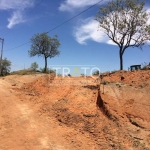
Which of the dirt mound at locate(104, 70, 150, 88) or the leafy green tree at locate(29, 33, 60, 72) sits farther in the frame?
the leafy green tree at locate(29, 33, 60, 72)

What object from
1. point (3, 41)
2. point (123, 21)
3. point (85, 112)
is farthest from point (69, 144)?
point (3, 41)

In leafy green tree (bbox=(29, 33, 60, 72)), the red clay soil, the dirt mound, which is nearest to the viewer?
the red clay soil

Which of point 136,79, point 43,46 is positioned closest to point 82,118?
point 136,79

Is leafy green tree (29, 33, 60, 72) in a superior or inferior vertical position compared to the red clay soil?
superior

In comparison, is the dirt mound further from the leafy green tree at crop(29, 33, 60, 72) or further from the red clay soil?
the leafy green tree at crop(29, 33, 60, 72)

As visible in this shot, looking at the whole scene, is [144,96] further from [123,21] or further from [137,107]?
[123,21]

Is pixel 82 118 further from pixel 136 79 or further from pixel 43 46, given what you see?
pixel 43 46

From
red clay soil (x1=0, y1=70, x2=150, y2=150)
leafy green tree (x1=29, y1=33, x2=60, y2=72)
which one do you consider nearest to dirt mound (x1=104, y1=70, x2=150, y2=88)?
red clay soil (x1=0, y1=70, x2=150, y2=150)

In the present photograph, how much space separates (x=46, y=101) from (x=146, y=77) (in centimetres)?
563

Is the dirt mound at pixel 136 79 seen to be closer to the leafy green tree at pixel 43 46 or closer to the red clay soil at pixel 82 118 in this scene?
the red clay soil at pixel 82 118

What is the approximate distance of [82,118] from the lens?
8.12 meters

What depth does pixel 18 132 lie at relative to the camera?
24.4 feet

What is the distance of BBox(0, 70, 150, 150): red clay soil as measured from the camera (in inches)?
263

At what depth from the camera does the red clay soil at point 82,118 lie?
6668 mm
